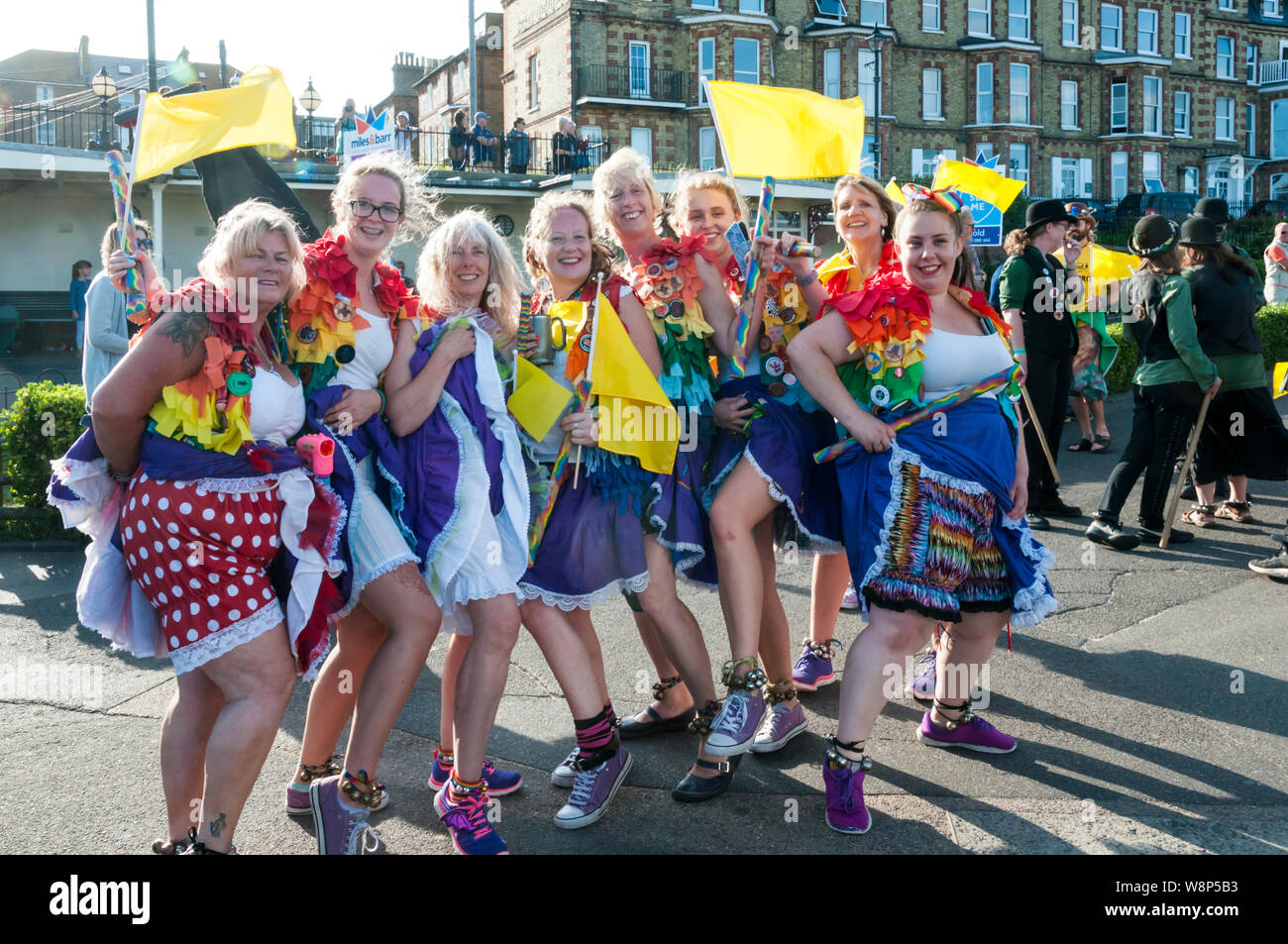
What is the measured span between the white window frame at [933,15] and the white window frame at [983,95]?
1.99 metres

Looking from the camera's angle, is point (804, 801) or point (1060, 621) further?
point (1060, 621)

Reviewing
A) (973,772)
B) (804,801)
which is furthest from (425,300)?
(973,772)

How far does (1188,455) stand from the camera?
698 cm

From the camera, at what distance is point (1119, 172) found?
40.8 meters

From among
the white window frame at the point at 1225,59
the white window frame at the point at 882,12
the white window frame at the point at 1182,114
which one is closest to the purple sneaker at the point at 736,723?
the white window frame at the point at 882,12

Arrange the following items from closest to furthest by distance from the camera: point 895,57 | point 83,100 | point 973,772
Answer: point 973,772, point 83,100, point 895,57

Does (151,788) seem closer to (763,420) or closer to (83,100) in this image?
(763,420)

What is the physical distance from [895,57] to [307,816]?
3791cm

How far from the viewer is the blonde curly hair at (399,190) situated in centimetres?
354

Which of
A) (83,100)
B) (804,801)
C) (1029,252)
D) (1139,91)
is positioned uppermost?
(1139,91)

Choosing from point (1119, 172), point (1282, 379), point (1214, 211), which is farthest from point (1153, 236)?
→ point (1119, 172)

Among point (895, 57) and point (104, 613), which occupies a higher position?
point (895, 57)

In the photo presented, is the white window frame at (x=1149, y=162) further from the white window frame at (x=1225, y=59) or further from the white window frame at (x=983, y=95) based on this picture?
the white window frame at (x=983, y=95)

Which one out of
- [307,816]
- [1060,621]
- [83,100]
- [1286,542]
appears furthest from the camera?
[83,100]
